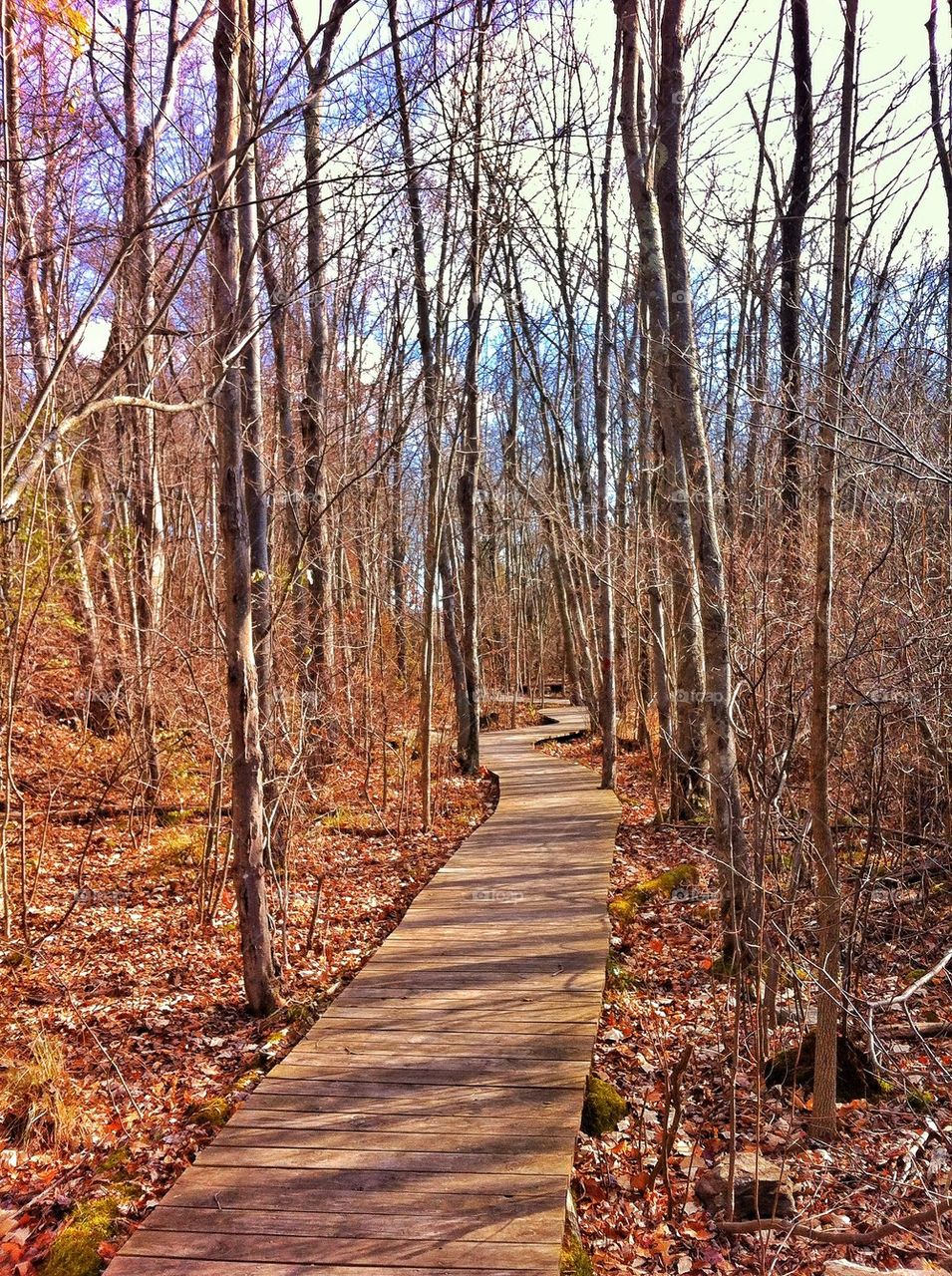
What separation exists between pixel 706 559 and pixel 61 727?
875 centimetres

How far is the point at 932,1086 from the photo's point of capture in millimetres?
4516

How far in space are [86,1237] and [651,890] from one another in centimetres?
508

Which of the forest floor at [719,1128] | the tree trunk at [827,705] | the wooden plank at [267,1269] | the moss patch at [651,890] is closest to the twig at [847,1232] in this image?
the forest floor at [719,1128]

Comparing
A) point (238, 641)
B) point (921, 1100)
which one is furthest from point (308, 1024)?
point (921, 1100)

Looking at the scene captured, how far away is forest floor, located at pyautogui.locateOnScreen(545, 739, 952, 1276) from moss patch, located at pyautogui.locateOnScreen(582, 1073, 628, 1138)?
0.20 ft

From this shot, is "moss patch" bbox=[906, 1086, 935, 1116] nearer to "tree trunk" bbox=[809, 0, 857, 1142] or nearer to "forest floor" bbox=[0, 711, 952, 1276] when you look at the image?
"forest floor" bbox=[0, 711, 952, 1276]

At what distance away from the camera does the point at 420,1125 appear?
3584mm

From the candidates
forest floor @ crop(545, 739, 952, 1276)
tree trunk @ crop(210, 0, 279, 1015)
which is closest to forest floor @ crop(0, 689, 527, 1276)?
tree trunk @ crop(210, 0, 279, 1015)

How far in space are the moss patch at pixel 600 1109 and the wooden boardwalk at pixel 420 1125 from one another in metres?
0.15

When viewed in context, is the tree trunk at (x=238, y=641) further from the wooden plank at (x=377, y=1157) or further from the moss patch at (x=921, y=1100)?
the moss patch at (x=921, y=1100)

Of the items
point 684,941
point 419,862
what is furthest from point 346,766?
point 684,941

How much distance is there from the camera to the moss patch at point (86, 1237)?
2914 mm

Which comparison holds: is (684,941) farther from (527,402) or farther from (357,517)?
(527,402)

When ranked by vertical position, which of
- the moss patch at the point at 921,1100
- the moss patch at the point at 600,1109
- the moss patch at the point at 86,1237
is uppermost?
the moss patch at the point at 86,1237
